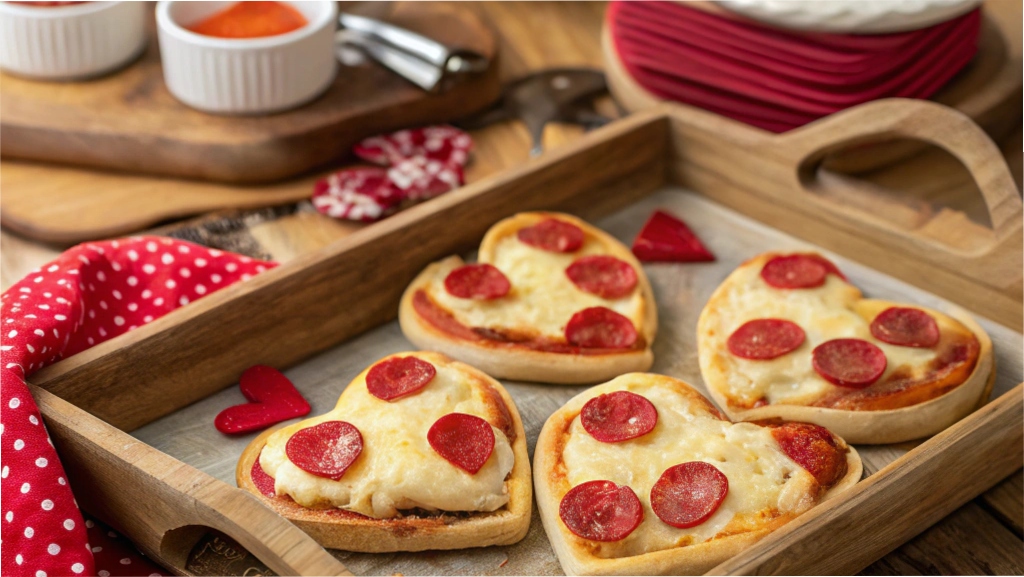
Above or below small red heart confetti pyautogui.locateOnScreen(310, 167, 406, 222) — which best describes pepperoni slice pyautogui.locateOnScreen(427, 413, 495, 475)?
above

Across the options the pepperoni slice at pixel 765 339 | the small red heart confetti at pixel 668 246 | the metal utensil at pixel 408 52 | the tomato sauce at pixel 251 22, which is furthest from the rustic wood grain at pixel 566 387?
the tomato sauce at pixel 251 22

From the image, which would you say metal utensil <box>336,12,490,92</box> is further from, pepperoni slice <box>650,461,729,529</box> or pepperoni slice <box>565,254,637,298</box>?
pepperoni slice <box>650,461,729,529</box>

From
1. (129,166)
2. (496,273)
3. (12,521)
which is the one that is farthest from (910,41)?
(12,521)

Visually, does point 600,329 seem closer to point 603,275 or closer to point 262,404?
point 603,275

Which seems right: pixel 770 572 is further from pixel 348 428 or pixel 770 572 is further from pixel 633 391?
pixel 348 428

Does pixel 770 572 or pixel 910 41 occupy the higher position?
pixel 910 41

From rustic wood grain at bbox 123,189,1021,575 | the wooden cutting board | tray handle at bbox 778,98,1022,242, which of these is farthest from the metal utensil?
tray handle at bbox 778,98,1022,242
